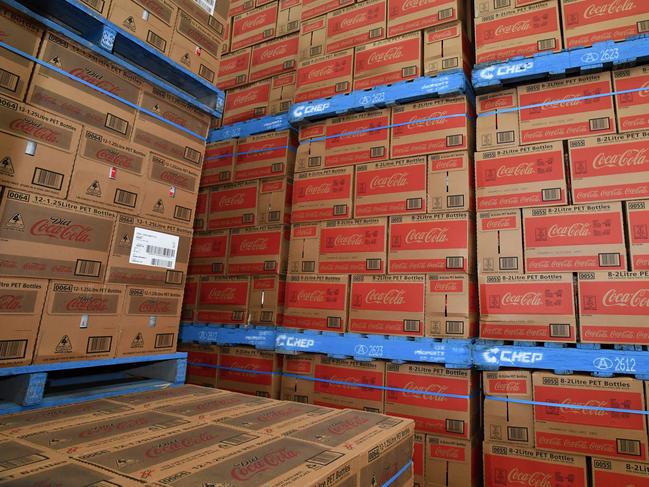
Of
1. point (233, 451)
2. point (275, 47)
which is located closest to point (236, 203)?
point (275, 47)

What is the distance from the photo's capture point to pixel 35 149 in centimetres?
232

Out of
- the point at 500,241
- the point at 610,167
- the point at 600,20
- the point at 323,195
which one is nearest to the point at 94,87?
the point at 323,195

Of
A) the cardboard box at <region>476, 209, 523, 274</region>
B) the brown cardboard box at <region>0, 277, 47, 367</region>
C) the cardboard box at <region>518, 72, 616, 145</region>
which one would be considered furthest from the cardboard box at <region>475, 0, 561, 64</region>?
the brown cardboard box at <region>0, 277, 47, 367</region>

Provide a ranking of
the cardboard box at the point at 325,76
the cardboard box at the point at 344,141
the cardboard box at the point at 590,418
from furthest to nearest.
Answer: the cardboard box at the point at 325,76, the cardboard box at the point at 344,141, the cardboard box at the point at 590,418

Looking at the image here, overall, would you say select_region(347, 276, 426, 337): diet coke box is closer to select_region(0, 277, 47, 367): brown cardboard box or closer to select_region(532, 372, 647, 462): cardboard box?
select_region(532, 372, 647, 462): cardboard box

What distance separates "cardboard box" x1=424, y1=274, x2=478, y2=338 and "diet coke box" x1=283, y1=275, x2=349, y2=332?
2.52 ft

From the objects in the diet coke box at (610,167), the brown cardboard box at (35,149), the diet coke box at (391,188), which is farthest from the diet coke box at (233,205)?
the diet coke box at (610,167)

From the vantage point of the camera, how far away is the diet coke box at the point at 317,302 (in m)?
3.81

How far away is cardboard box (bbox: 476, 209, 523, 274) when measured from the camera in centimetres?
324

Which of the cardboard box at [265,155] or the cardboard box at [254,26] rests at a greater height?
the cardboard box at [254,26]

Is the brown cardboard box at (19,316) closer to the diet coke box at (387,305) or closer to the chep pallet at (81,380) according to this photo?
the chep pallet at (81,380)

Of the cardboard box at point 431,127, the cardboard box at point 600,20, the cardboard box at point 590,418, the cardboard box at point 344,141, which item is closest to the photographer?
the cardboard box at point 590,418

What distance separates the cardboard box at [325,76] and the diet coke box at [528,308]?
239cm

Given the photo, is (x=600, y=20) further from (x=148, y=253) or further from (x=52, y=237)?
(x=52, y=237)
